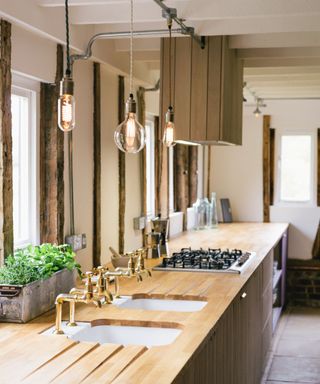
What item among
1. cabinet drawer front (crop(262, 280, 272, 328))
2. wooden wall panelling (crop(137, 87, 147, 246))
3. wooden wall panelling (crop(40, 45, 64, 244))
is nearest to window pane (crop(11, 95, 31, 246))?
wooden wall panelling (crop(40, 45, 64, 244))

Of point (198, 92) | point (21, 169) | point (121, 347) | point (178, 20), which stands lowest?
point (121, 347)

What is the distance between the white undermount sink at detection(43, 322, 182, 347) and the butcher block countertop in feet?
0.12

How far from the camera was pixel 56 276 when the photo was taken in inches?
142

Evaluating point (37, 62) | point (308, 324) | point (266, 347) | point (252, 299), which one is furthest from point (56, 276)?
point (308, 324)

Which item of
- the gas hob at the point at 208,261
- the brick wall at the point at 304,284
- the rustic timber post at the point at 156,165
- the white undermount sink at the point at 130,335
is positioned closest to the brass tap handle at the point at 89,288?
the white undermount sink at the point at 130,335

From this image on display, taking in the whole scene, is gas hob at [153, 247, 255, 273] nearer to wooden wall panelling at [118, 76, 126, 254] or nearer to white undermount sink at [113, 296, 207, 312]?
wooden wall panelling at [118, 76, 126, 254]

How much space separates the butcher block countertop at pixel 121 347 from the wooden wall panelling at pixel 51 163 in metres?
0.58

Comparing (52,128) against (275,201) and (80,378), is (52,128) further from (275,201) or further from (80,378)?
(275,201)

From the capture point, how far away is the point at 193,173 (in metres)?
8.41

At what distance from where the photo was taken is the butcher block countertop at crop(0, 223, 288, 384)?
2.53 meters

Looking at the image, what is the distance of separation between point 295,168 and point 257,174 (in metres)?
0.50

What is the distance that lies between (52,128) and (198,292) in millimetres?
1334

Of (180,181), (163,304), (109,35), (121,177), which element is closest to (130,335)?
(163,304)

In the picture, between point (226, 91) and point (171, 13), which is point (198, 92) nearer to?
point (226, 91)
